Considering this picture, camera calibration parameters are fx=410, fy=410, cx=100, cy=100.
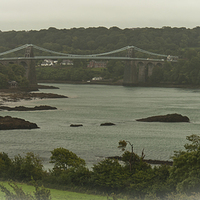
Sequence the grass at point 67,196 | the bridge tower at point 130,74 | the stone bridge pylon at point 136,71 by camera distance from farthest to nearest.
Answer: the stone bridge pylon at point 136,71, the bridge tower at point 130,74, the grass at point 67,196

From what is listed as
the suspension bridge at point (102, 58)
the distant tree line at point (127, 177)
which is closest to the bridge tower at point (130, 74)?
the suspension bridge at point (102, 58)

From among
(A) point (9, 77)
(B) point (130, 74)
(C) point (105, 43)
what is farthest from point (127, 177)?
(C) point (105, 43)

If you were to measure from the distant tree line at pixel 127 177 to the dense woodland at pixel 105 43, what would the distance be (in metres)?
91.1

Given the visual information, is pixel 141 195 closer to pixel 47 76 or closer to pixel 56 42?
pixel 47 76

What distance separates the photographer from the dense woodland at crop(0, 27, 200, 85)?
122m

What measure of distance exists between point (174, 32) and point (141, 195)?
163 m

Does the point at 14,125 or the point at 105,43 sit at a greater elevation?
the point at 105,43

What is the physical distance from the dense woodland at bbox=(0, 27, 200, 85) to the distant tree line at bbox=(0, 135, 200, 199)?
3588 inches

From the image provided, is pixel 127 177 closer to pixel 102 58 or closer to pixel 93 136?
pixel 93 136

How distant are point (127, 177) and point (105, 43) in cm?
15584

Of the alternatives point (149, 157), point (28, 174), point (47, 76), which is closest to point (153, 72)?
point (47, 76)

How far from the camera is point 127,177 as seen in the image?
39.7 ft

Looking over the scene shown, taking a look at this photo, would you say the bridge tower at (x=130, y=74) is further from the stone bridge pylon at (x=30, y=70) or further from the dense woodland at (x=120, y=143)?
the stone bridge pylon at (x=30, y=70)

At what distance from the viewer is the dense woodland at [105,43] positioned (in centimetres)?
12175
